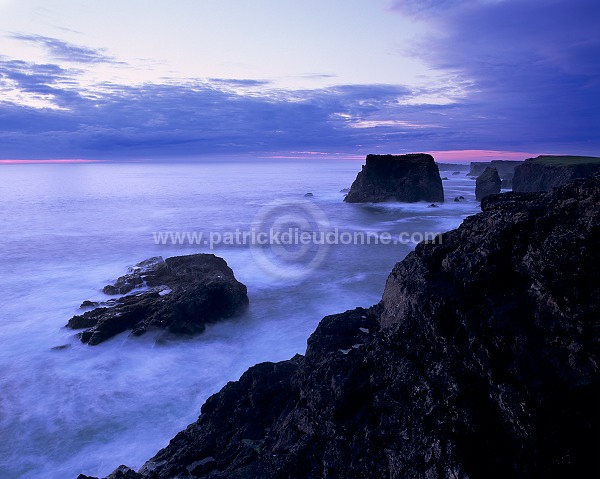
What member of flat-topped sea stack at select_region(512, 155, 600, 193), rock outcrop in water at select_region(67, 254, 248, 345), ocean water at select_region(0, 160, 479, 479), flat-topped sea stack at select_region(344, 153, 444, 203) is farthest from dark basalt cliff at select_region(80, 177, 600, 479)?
flat-topped sea stack at select_region(344, 153, 444, 203)

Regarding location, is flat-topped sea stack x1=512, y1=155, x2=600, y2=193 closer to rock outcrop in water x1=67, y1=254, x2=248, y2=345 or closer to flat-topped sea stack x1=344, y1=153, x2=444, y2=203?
flat-topped sea stack x1=344, y1=153, x2=444, y2=203

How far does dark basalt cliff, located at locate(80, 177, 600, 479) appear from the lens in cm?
575

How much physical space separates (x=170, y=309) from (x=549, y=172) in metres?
71.0

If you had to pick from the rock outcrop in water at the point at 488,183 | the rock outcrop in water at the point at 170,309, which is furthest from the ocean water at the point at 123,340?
the rock outcrop in water at the point at 488,183

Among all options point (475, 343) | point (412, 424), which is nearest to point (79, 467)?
point (412, 424)

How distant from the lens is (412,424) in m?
6.71

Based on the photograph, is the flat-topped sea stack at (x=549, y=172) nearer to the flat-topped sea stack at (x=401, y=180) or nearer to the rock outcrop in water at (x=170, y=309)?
the flat-topped sea stack at (x=401, y=180)

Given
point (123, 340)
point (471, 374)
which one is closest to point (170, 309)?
point (123, 340)

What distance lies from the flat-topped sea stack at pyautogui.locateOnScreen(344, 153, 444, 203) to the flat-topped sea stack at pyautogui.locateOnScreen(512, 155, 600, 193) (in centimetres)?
1511

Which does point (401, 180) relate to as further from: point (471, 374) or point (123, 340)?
point (471, 374)

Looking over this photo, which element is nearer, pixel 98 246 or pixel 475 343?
pixel 475 343

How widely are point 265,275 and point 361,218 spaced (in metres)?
35.0

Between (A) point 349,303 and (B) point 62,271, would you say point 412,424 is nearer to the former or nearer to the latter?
(A) point 349,303

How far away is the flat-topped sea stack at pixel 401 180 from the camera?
79188mm
